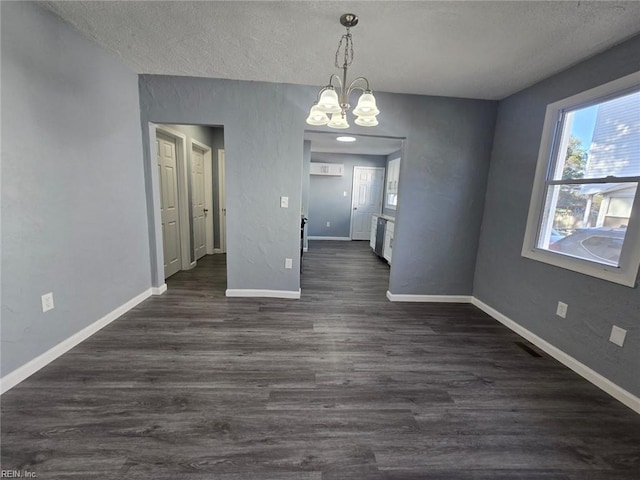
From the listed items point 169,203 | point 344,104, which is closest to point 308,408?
point 344,104

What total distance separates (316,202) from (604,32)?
5.89 meters

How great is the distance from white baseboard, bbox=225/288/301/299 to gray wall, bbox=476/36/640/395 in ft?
7.55

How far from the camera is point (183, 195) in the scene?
3.94 metres

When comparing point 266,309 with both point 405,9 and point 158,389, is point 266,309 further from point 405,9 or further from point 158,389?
point 405,9

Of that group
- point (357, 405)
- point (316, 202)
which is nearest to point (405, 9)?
point (357, 405)

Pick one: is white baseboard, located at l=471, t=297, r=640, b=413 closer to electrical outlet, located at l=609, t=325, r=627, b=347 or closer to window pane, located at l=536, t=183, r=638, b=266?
electrical outlet, located at l=609, t=325, r=627, b=347

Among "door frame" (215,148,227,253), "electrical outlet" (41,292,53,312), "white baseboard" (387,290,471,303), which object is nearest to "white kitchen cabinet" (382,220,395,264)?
"white baseboard" (387,290,471,303)

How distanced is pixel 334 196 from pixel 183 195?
416 centimetres

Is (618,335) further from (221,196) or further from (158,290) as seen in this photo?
(221,196)

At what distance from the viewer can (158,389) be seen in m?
1.71

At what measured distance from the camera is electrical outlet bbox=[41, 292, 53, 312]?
186cm

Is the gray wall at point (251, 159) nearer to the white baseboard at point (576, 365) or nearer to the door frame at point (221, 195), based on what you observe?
the door frame at point (221, 195)

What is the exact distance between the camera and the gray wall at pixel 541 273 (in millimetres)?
Answer: 1829

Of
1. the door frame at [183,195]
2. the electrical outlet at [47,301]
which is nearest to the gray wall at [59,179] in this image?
the electrical outlet at [47,301]
